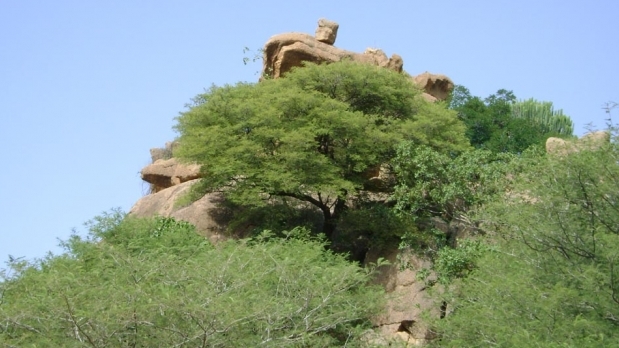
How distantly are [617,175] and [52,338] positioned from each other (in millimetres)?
8897

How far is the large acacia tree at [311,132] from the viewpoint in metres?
27.1

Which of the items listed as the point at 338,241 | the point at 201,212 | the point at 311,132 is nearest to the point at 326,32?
the point at 311,132

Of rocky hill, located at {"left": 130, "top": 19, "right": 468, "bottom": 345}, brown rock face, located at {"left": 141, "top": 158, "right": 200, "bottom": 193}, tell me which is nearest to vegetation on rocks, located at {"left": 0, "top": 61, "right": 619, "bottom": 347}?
rocky hill, located at {"left": 130, "top": 19, "right": 468, "bottom": 345}

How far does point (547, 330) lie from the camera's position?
1545 centimetres

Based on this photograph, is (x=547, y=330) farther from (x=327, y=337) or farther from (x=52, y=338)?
(x=52, y=338)

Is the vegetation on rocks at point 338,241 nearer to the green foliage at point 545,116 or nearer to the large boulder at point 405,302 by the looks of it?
the large boulder at point 405,302

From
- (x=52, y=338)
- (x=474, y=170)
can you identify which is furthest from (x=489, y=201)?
(x=52, y=338)

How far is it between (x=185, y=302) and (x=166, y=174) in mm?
18163

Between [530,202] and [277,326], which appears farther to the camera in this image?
[530,202]

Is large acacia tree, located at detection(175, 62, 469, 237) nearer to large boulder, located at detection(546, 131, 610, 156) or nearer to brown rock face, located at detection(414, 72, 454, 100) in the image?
brown rock face, located at detection(414, 72, 454, 100)

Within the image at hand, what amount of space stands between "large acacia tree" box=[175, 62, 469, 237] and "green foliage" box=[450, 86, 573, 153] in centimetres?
901

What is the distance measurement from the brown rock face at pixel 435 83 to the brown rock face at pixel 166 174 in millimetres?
8088

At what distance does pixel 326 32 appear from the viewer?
112 feet

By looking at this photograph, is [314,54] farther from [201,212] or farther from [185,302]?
[185,302]
